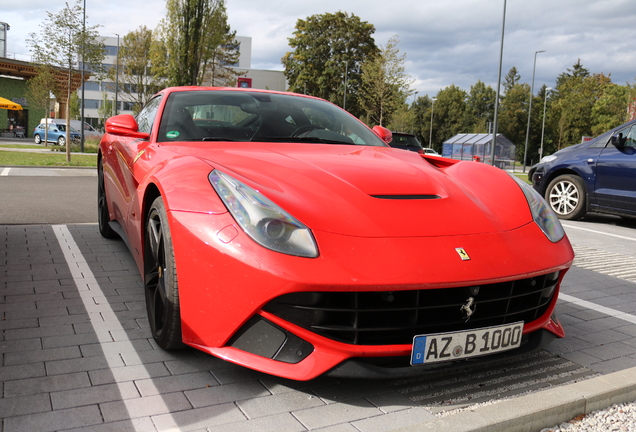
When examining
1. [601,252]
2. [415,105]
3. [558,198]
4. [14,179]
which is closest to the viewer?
[601,252]

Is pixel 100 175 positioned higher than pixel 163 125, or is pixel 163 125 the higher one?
pixel 163 125

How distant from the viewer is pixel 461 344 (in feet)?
7.43

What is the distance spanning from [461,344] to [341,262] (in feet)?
1.98

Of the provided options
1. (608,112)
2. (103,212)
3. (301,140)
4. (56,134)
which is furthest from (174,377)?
(608,112)

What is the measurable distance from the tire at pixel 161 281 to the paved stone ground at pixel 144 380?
0.40 ft

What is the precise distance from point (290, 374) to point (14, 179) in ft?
34.9

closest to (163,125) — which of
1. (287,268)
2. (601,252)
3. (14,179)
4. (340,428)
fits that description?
(287,268)

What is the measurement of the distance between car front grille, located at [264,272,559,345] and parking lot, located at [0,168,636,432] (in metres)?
0.22

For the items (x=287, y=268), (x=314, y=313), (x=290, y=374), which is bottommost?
(x=290, y=374)

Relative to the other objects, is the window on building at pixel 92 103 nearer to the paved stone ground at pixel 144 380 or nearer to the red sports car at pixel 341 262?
the paved stone ground at pixel 144 380

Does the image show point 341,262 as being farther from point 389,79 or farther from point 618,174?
point 389,79

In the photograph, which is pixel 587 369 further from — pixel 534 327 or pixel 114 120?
pixel 114 120

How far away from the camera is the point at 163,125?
3525 millimetres

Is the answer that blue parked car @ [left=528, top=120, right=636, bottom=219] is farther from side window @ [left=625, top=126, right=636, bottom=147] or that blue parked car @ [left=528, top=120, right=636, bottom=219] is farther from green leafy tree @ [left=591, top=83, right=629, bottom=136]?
green leafy tree @ [left=591, top=83, right=629, bottom=136]
